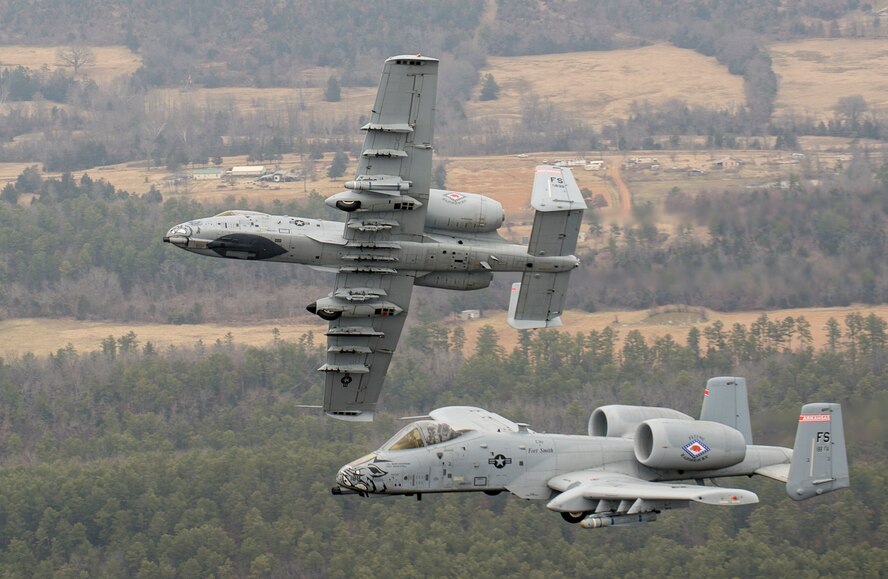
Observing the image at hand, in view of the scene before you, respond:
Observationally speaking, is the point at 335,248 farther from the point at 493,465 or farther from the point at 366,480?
the point at 493,465

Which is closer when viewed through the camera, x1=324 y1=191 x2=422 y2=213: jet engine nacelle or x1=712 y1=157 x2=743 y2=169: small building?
x1=324 y1=191 x2=422 y2=213: jet engine nacelle

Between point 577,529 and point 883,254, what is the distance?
34.3 m

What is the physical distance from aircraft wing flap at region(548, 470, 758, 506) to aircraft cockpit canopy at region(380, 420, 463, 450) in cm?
416

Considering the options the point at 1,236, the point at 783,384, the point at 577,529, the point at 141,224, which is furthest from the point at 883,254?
the point at 1,236

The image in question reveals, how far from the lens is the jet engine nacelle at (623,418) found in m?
72.2

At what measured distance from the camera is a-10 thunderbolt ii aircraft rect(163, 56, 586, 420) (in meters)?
65.0

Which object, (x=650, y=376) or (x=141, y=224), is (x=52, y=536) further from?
(x=141, y=224)

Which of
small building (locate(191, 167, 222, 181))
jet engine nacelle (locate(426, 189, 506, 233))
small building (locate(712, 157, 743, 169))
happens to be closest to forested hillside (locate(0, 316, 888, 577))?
jet engine nacelle (locate(426, 189, 506, 233))

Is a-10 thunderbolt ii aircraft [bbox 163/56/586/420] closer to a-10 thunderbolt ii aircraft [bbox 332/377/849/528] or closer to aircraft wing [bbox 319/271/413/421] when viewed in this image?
aircraft wing [bbox 319/271/413/421]

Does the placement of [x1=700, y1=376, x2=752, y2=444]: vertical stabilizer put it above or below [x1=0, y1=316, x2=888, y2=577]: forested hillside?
above

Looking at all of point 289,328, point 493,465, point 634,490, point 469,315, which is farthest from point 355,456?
point 634,490

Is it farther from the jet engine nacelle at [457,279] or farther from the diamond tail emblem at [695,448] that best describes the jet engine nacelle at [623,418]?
the jet engine nacelle at [457,279]

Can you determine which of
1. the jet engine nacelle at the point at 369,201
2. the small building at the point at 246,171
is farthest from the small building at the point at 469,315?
the jet engine nacelle at the point at 369,201

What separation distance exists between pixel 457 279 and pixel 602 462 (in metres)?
8.44
